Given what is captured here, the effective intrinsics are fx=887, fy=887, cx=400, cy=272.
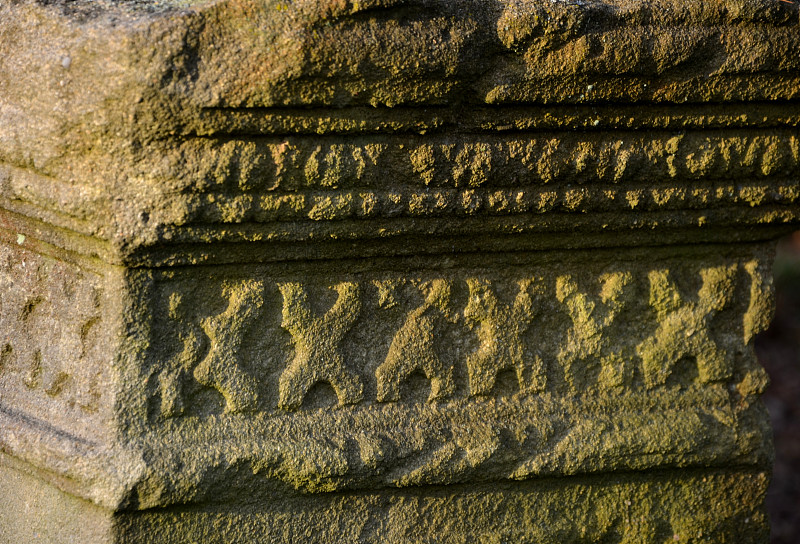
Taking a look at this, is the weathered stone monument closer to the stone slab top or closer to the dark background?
the stone slab top

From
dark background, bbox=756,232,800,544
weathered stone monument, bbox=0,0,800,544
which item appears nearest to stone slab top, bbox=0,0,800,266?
weathered stone monument, bbox=0,0,800,544

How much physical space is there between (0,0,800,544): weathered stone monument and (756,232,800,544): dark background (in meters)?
1.75

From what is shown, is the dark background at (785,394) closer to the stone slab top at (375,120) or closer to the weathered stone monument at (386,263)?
the weathered stone monument at (386,263)

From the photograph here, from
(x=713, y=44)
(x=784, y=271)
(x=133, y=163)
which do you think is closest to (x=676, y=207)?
(x=713, y=44)

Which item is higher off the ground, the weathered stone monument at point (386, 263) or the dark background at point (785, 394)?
the dark background at point (785, 394)

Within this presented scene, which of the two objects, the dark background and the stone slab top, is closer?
the stone slab top

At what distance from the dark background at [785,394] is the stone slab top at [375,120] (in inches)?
75.0

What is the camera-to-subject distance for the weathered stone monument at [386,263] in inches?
41.4

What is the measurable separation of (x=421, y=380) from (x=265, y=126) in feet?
1.41

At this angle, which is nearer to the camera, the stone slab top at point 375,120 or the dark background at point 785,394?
the stone slab top at point 375,120

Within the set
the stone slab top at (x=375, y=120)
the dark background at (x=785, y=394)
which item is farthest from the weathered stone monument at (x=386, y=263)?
the dark background at (x=785, y=394)

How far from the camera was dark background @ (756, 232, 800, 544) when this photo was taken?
2.97 metres

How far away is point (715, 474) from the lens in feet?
4.56

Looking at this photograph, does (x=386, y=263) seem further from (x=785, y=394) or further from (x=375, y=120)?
(x=785, y=394)
